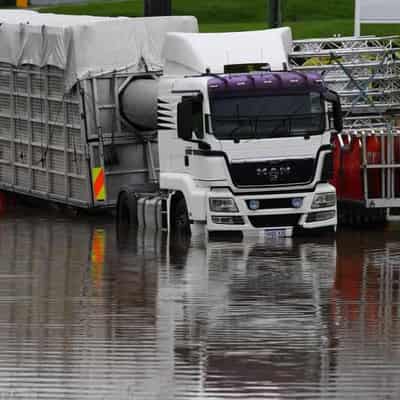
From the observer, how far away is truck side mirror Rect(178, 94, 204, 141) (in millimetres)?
25203

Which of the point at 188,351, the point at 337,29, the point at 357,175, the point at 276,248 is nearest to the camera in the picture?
the point at 188,351

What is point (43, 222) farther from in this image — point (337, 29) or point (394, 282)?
point (337, 29)

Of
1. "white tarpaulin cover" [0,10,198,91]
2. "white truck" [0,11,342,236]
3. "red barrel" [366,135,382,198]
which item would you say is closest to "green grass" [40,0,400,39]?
"white tarpaulin cover" [0,10,198,91]

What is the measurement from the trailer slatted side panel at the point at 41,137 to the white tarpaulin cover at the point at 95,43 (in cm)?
36

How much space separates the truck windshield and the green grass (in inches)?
1884

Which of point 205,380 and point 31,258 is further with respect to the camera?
point 31,258

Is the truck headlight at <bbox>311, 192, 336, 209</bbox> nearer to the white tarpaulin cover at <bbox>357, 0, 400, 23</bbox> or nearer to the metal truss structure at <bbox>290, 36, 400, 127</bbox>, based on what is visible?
the metal truss structure at <bbox>290, 36, 400, 127</bbox>

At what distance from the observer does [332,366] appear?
1439cm

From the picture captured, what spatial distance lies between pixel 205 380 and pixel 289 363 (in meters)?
1.12

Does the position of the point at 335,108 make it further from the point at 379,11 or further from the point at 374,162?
the point at 379,11


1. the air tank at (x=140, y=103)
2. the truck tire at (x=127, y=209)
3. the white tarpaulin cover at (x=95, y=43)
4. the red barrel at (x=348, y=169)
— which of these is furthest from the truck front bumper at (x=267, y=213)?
the white tarpaulin cover at (x=95, y=43)

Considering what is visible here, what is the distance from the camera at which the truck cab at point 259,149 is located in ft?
82.4

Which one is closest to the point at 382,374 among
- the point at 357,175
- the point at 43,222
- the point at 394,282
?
the point at 394,282

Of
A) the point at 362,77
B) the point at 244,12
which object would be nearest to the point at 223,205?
the point at 362,77
